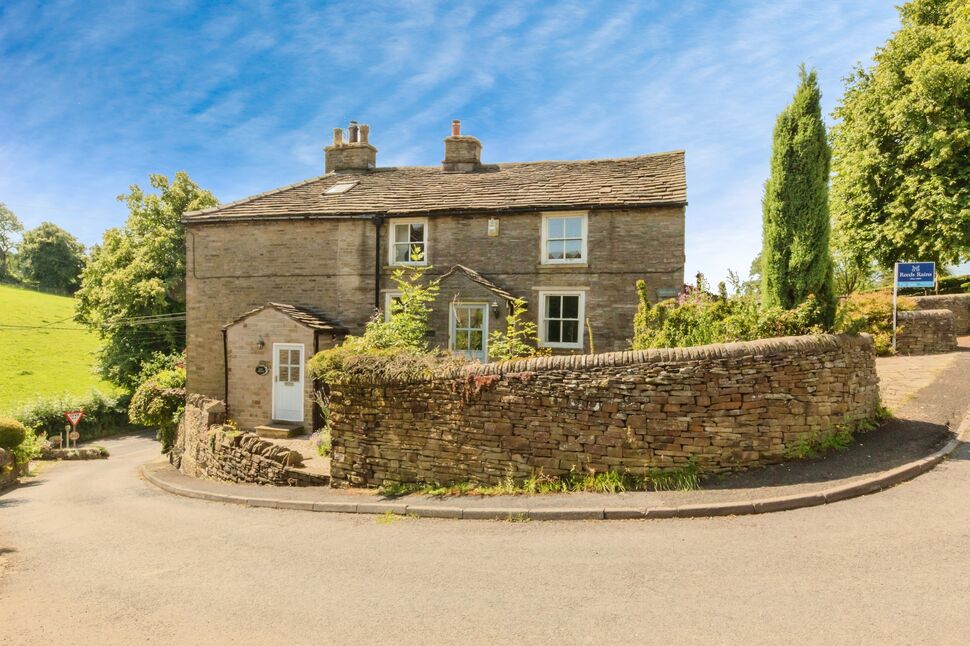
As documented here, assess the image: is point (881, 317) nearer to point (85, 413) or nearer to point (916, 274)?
point (916, 274)

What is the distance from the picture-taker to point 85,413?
3078 cm

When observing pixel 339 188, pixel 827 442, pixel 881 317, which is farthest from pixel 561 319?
pixel 881 317

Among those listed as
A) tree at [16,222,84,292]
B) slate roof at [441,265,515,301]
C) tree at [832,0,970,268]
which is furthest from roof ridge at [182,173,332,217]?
tree at [16,222,84,292]

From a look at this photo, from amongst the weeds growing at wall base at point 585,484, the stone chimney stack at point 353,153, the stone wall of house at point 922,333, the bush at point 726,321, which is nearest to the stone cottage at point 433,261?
the stone chimney stack at point 353,153

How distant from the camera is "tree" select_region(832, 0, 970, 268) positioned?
61.1 feet

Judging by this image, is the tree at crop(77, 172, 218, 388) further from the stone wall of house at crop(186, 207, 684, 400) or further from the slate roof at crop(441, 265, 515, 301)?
the slate roof at crop(441, 265, 515, 301)

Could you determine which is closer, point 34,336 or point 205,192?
point 205,192

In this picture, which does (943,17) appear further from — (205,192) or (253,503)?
(205,192)

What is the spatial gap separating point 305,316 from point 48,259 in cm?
7628

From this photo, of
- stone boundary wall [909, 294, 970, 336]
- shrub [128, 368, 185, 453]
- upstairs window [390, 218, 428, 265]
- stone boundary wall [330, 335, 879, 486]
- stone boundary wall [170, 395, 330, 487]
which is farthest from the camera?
stone boundary wall [909, 294, 970, 336]

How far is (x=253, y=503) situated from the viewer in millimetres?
9984

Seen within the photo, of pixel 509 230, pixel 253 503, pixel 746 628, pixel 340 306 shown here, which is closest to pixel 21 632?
pixel 253 503

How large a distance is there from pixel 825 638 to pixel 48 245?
91.1 m

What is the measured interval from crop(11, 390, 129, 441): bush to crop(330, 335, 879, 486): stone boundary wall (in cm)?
3126
